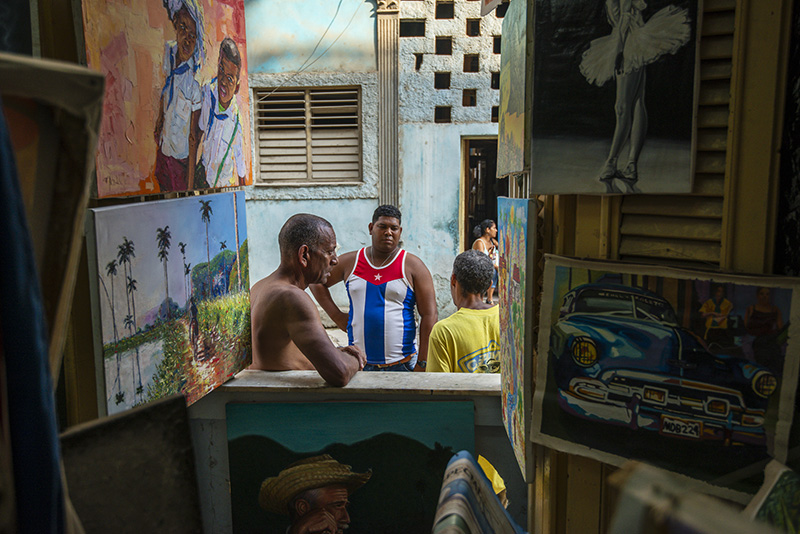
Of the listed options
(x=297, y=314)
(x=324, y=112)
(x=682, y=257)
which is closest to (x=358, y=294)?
(x=297, y=314)

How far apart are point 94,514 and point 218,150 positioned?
2229mm

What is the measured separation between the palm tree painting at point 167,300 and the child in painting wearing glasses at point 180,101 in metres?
0.13

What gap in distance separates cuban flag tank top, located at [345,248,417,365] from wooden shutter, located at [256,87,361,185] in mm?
4752

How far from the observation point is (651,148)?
1.79m

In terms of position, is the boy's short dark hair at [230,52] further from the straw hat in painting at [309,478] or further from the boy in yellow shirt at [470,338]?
the straw hat in painting at [309,478]

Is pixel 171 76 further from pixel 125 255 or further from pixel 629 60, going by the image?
pixel 629 60

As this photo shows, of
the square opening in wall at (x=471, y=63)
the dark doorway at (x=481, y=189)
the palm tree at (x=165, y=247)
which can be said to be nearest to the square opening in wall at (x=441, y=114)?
the square opening in wall at (x=471, y=63)

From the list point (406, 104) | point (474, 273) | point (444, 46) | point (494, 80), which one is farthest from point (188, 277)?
point (444, 46)

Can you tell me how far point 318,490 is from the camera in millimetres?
3000

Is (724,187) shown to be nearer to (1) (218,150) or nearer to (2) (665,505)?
(2) (665,505)

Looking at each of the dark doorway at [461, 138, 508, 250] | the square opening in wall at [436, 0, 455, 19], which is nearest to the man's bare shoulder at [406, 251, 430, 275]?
the square opening in wall at [436, 0, 455, 19]

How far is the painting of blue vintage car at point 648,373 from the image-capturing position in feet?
5.65

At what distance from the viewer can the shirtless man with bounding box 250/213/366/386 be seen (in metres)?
3.08

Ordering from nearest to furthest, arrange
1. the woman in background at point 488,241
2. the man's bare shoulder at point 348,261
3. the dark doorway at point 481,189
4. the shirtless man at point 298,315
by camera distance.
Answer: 1. the shirtless man at point 298,315
2. the man's bare shoulder at point 348,261
3. the woman in background at point 488,241
4. the dark doorway at point 481,189
